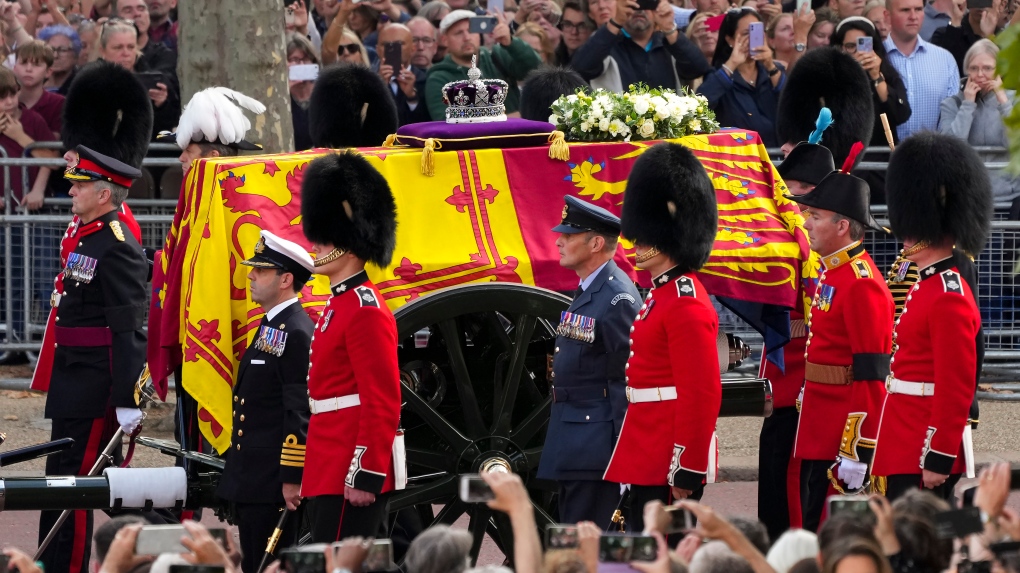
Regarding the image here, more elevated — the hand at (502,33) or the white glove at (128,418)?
the hand at (502,33)

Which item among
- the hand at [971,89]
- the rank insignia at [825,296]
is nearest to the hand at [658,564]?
the rank insignia at [825,296]

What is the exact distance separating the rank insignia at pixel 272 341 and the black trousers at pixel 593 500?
107 cm

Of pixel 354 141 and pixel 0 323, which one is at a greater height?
pixel 354 141

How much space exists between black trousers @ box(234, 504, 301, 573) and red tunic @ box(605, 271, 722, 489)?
1148 mm

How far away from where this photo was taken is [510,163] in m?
6.75

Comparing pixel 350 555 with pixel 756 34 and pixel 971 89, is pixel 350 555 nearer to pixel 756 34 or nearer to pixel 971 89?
pixel 756 34

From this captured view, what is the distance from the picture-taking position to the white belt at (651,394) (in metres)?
5.74

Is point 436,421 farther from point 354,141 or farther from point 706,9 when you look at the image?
point 706,9

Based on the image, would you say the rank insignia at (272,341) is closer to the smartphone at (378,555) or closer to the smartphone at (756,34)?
the smartphone at (378,555)

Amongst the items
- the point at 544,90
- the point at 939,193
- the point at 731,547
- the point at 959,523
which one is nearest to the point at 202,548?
the point at 731,547

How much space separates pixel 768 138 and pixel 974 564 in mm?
6465

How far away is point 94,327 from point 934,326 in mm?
3264

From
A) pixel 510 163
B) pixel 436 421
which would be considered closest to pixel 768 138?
pixel 510 163

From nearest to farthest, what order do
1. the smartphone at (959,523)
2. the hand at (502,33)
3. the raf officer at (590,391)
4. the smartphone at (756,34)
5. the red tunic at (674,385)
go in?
the smartphone at (959,523), the red tunic at (674,385), the raf officer at (590,391), the smartphone at (756,34), the hand at (502,33)
